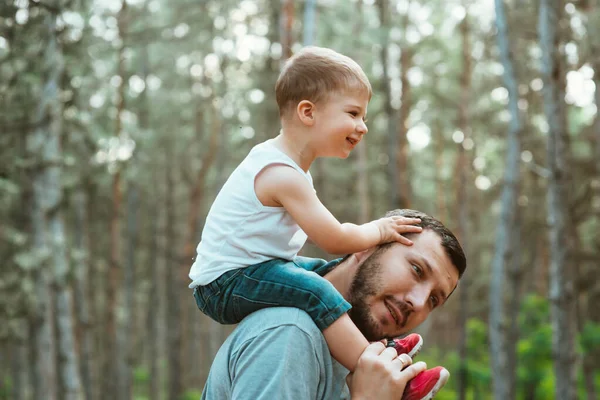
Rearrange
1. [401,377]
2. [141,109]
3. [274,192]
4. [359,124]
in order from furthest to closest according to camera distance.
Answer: [141,109]
[359,124]
[274,192]
[401,377]

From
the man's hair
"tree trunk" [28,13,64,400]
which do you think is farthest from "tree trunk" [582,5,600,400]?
the man's hair

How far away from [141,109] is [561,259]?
53.7 feet

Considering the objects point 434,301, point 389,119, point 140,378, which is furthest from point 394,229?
point 140,378

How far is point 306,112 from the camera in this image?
2711 mm

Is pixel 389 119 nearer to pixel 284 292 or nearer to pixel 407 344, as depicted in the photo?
pixel 407 344

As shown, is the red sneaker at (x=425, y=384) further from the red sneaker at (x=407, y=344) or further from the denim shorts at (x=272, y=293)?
the denim shorts at (x=272, y=293)

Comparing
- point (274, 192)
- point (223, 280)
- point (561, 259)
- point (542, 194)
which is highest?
point (274, 192)

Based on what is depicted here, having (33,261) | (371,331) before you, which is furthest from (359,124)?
(33,261)

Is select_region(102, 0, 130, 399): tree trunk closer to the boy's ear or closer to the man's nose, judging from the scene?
the boy's ear

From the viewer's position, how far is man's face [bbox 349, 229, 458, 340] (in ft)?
8.61

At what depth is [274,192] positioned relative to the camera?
8.45 ft

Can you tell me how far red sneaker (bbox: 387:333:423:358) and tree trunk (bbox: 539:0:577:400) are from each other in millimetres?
5554

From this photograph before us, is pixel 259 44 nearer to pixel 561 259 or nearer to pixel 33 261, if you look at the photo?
pixel 33 261

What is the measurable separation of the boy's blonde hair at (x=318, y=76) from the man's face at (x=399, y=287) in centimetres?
61
